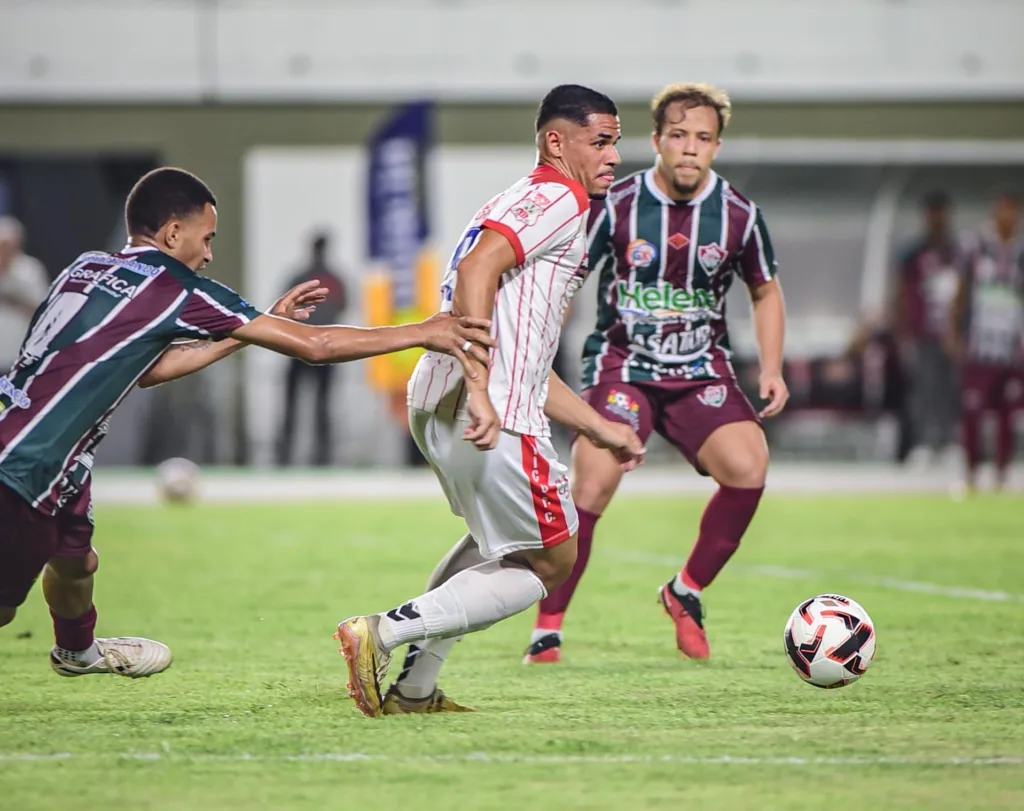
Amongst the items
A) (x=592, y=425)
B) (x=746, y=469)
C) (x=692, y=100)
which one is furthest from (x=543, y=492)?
(x=692, y=100)

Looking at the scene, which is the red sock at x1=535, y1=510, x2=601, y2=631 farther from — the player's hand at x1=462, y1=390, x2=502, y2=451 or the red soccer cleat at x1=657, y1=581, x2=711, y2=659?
the player's hand at x1=462, y1=390, x2=502, y2=451

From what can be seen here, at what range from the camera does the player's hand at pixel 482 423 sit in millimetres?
4562

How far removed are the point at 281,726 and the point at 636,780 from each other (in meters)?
1.14

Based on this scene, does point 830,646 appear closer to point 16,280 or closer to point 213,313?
point 213,313

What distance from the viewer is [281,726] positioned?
15.6ft

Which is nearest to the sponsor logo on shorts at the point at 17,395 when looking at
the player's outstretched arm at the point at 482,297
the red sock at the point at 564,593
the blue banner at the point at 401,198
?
the player's outstretched arm at the point at 482,297

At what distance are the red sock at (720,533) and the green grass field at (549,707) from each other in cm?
29

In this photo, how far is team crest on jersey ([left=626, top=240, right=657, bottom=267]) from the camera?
653 cm

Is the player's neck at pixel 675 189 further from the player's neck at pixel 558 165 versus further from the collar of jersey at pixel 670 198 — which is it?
the player's neck at pixel 558 165

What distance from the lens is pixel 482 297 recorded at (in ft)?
15.4

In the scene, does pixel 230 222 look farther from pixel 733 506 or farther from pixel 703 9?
pixel 733 506

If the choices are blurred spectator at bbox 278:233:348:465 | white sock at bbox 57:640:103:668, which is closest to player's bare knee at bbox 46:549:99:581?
white sock at bbox 57:640:103:668

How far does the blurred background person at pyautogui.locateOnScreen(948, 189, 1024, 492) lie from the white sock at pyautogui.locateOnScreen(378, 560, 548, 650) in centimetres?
985

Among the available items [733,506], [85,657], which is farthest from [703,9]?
[85,657]
